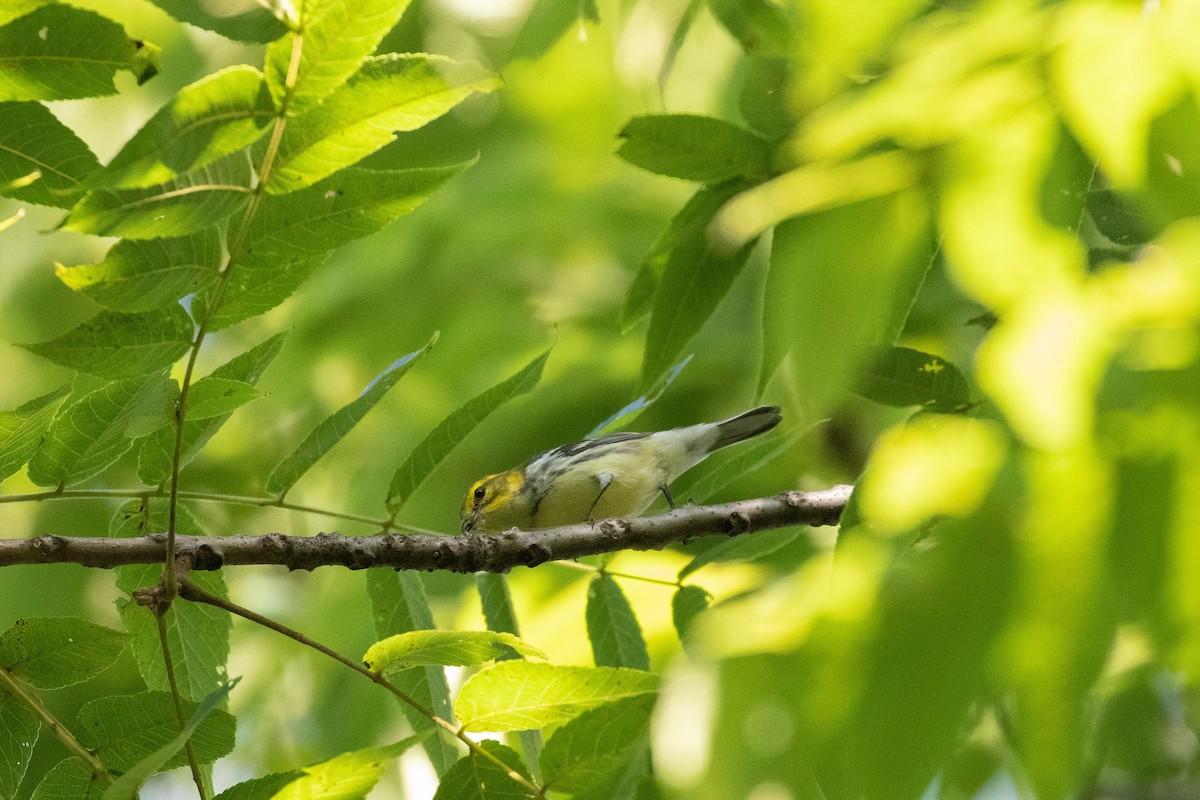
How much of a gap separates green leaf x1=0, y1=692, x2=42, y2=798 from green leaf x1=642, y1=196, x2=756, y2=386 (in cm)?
122

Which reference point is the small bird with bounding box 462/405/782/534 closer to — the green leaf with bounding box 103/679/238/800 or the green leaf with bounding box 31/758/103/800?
the green leaf with bounding box 31/758/103/800

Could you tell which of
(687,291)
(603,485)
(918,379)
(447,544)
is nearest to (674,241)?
(687,291)

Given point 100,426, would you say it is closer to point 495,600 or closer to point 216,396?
point 216,396

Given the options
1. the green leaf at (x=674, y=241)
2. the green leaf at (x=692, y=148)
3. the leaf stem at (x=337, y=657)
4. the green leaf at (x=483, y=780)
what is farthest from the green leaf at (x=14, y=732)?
the green leaf at (x=692, y=148)

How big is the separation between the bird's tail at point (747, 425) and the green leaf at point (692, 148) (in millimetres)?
2218

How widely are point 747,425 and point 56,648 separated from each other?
2.80 meters

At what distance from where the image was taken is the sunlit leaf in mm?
880

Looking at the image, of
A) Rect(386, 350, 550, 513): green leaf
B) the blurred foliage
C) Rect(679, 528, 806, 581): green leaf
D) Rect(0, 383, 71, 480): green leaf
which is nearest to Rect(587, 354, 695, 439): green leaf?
the blurred foliage

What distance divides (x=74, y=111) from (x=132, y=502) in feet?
22.1

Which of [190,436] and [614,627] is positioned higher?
[190,436]

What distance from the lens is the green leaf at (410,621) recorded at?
6.86 feet

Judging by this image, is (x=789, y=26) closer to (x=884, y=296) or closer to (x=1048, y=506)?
(x=884, y=296)

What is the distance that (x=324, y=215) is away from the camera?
5.74 feet

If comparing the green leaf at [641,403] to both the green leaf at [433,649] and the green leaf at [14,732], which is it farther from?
the green leaf at [14,732]
